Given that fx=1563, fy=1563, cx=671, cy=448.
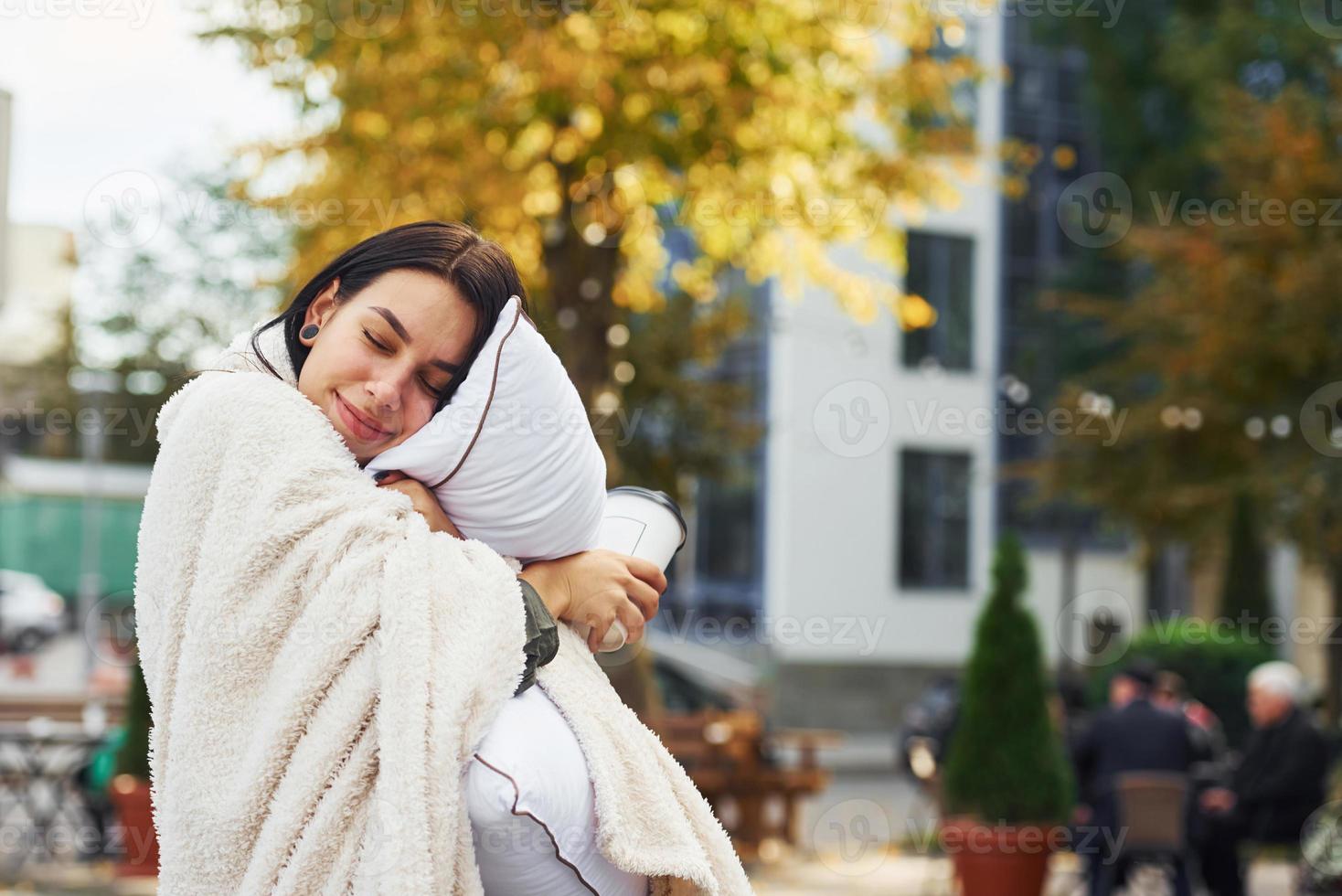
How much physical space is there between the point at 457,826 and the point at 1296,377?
655 inches

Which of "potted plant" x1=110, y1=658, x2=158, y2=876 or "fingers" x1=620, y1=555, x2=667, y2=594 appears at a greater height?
"fingers" x1=620, y1=555, x2=667, y2=594

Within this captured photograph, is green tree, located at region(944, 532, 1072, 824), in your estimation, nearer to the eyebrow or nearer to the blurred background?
the blurred background

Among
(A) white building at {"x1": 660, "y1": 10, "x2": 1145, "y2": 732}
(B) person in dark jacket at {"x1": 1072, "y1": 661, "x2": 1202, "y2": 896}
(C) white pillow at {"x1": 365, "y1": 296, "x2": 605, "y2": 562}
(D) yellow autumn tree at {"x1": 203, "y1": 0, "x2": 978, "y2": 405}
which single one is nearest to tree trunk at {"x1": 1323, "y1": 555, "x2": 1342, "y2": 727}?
(B) person in dark jacket at {"x1": 1072, "y1": 661, "x2": 1202, "y2": 896}

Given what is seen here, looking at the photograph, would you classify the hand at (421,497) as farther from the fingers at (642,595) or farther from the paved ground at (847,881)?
the paved ground at (847,881)

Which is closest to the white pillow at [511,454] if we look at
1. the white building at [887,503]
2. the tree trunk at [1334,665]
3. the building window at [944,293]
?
the tree trunk at [1334,665]

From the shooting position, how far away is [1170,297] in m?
17.7

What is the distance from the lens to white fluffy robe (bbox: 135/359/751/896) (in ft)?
4.57

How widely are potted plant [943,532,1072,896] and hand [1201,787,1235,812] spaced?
1.21m

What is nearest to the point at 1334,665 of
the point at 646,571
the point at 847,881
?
the point at 847,881

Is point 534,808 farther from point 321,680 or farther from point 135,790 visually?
point 135,790

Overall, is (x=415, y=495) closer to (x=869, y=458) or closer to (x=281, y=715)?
(x=281, y=715)

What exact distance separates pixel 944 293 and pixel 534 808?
26.6 meters

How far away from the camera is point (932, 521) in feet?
88.1

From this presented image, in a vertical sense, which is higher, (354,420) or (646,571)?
(354,420)
